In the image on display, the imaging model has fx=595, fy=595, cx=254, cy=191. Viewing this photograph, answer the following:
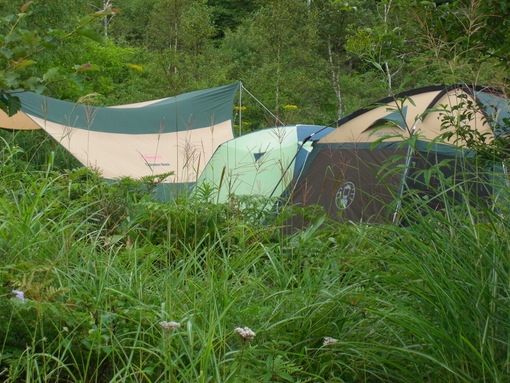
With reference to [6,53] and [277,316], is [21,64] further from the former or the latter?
[277,316]

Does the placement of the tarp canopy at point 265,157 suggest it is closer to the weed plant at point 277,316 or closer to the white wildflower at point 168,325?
the weed plant at point 277,316

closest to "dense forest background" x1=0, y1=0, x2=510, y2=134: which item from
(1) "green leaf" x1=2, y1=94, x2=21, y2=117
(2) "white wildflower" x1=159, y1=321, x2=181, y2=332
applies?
(1) "green leaf" x1=2, y1=94, x2=21, y2=117

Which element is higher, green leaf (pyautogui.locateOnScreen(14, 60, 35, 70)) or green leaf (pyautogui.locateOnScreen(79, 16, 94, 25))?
green leaf (pyautogui.locateOnScreen(79, 16, 94, 25))

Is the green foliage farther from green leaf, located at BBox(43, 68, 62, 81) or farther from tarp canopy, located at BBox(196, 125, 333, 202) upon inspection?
tarp canopy, located at BBox(196, 125, 333, 202)

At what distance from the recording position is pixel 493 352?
4.32ft

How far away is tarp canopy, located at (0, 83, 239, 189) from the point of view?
5.18 m

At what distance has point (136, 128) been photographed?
19.7 ft

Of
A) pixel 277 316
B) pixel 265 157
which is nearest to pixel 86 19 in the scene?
pixel 277 316

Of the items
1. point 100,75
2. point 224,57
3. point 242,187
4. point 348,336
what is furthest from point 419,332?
point 224,57

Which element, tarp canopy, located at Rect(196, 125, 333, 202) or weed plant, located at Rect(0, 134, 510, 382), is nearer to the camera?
weed plant, located at Rect(0, 134, 510, 382)

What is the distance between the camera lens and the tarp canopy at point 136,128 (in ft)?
17.0

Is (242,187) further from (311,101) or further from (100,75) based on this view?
(311,101)

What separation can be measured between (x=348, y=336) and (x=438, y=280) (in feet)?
1.14

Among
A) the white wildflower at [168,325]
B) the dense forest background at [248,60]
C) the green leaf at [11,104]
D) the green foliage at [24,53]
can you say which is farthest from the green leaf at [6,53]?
the dense forest background at [248,60]
